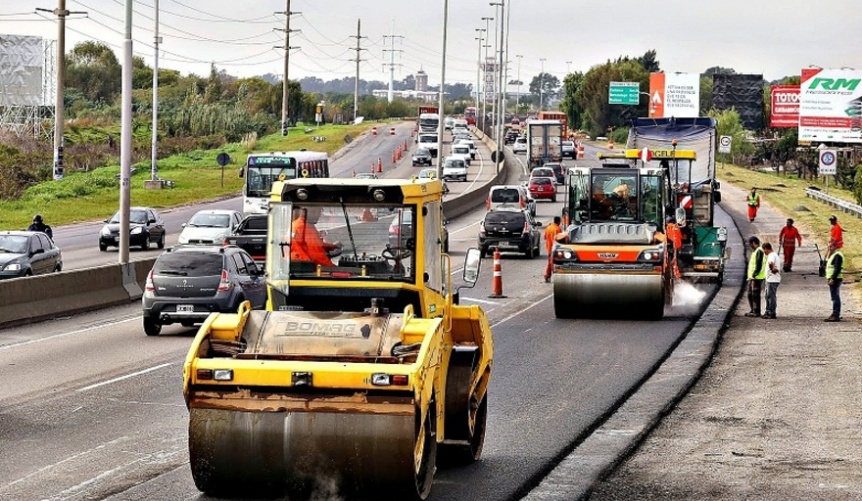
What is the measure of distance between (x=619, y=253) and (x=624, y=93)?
382 ft

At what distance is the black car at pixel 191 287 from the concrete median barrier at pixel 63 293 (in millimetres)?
3230

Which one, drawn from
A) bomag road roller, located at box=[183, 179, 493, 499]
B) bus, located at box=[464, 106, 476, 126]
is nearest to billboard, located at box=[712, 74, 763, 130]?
bus, located at box=[464, 106, 476, 126]

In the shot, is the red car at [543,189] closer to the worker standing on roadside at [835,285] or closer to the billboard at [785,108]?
the worker standing on roadside at [835,285]

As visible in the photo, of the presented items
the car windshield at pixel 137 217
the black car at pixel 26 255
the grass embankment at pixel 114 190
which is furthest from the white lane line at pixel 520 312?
the grass embankment at pixel 114 190

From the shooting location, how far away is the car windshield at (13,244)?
1324 inches

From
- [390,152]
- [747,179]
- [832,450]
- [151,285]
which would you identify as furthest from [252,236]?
[390,152]

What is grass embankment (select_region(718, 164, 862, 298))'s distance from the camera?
50.0m

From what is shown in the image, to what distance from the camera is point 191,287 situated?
25328 millimetres

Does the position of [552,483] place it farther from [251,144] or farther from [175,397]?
[251,144]

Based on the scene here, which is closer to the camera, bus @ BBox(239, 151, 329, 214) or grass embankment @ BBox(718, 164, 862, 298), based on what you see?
grass embankment @ BBox(718, 164, 862, 298)

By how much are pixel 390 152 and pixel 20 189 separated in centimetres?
4774

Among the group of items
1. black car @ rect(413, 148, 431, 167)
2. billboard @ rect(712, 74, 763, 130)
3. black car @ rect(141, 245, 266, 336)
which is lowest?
black car @ rect(141, 245, 266, 336)

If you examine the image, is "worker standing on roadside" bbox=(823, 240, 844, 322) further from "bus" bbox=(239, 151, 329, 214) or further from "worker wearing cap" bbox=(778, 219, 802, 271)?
"bus" bbox=(239, 151, 329, 214)

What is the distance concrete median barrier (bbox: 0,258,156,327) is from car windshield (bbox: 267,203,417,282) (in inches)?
620
